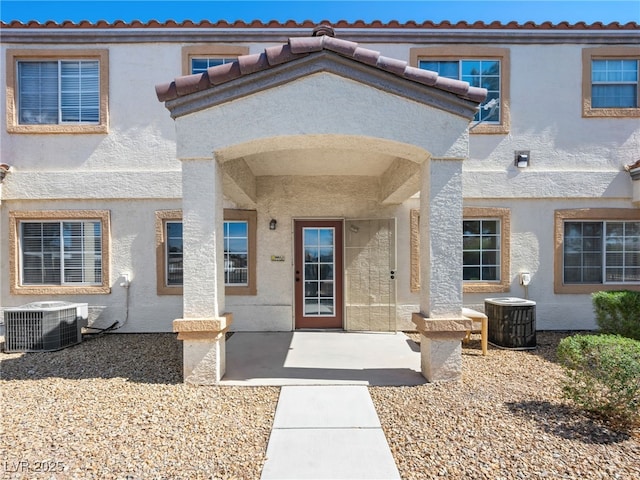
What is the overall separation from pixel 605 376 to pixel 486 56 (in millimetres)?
7593

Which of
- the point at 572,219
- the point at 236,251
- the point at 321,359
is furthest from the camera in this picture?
the point at 236,251

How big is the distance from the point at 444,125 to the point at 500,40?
208 inches

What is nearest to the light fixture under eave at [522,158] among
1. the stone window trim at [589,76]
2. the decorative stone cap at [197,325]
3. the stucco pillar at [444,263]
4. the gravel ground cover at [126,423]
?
the stone window trim at [589,76]

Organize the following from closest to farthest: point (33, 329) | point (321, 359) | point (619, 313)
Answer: point (321, 359), point (619, 313), point (33, 329)

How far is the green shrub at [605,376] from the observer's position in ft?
12.9

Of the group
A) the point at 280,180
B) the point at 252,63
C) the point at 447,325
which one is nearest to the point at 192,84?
the point at 252,63

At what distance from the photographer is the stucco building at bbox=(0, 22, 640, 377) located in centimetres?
839

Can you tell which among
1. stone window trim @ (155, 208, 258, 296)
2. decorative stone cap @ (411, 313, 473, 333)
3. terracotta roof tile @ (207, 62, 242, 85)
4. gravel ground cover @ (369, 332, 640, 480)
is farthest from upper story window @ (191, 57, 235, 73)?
gravel ground cover @ (369, 332, 640, 480)

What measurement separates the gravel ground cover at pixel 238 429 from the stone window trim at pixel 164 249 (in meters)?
2.76

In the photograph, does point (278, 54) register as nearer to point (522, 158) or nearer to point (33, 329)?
point (522, 158)

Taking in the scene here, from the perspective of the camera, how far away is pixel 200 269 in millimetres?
5109

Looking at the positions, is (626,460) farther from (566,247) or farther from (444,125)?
(566,247)

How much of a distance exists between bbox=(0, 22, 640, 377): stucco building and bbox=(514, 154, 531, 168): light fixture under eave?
49 mm

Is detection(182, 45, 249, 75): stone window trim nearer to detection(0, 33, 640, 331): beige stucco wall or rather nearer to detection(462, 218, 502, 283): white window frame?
detection(0, 33, 640, 331): beige stucco wall
